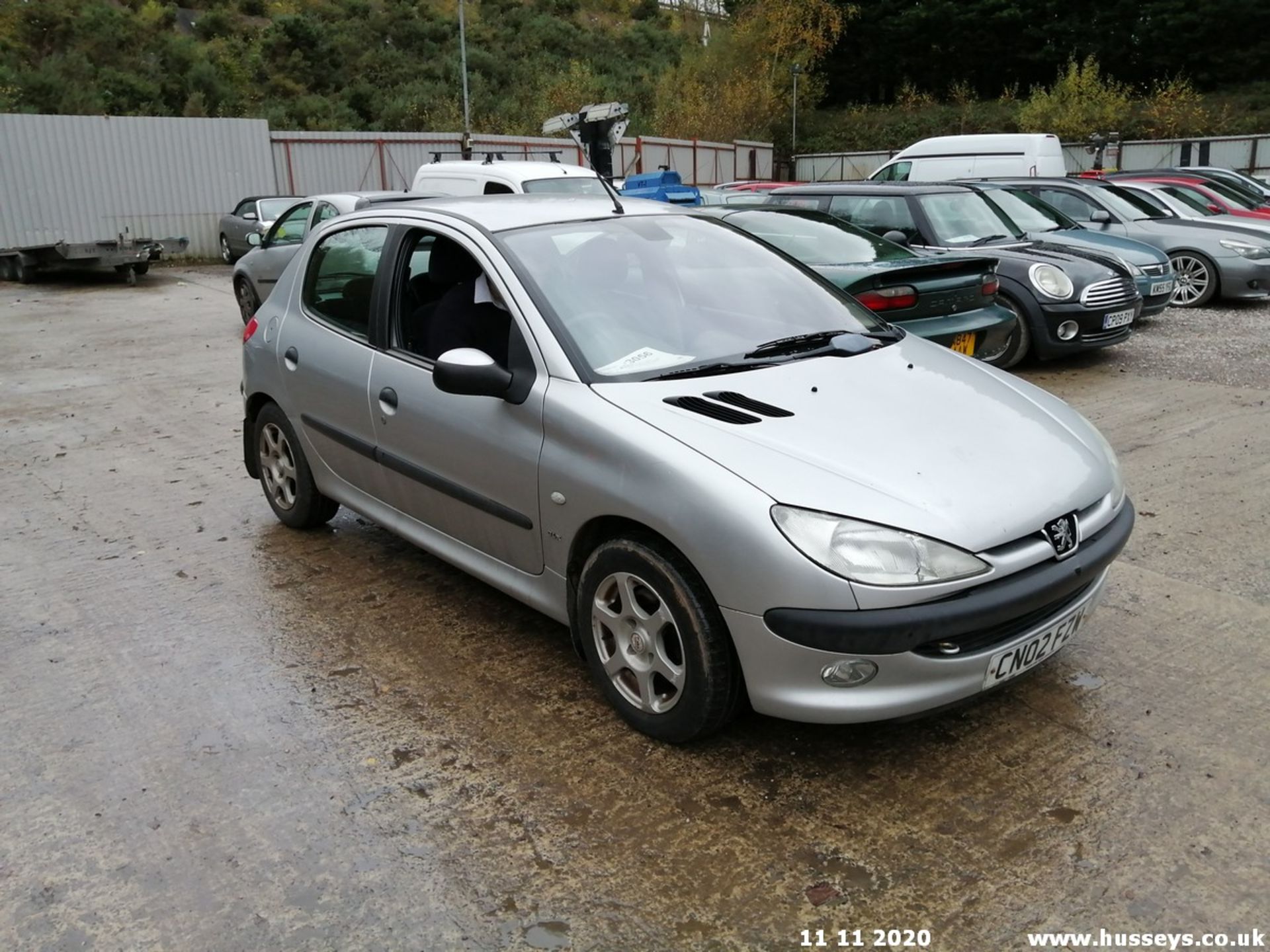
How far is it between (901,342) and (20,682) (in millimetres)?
3512

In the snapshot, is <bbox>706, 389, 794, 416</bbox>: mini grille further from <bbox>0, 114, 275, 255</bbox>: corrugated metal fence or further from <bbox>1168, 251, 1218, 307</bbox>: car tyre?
<bbox>0, 114, 275, 255</bbox>: corrugated metal fence

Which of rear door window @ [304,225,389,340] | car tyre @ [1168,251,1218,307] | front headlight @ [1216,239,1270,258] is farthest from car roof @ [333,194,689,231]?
front headlight @ [1216,239,1270,258]

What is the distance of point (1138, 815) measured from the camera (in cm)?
287

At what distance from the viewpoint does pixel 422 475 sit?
4.04 metres

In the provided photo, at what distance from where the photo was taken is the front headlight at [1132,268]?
9312 millimetres

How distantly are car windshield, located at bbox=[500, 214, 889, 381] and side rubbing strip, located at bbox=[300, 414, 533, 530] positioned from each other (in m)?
0.59

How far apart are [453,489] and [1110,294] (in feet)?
22.9

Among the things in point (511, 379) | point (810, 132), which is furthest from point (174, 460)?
point (810, 132)

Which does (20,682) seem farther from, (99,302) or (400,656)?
(99,302)

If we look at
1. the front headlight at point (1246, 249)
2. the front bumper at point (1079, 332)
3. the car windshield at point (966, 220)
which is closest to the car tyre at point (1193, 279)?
the front headlight at point (1246, 249)

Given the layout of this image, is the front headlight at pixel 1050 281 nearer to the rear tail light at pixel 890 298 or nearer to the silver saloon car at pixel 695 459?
the rear tail light at pixel 890 298

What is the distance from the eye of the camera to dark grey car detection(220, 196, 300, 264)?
1967cm

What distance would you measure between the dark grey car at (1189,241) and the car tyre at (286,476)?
1013 centimetres

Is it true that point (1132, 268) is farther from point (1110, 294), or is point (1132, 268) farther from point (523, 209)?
point (523, 209)
